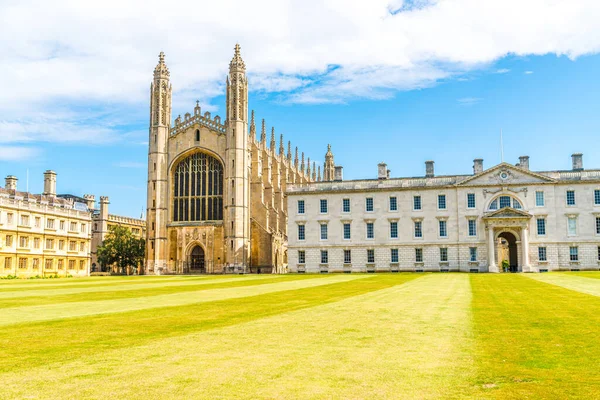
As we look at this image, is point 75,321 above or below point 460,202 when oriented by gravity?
below

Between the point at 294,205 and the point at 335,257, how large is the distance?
292 inches

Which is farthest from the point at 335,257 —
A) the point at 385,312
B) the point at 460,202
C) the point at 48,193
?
the point at 385,312

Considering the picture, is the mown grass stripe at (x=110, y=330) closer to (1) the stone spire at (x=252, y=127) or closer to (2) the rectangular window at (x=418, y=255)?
(2) the rectangular window at (x=418, y=255)

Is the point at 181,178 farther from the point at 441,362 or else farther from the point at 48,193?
the point at 441,362

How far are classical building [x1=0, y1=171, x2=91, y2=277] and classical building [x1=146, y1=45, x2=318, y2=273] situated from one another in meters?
8.27

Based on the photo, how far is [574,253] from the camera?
188 feet

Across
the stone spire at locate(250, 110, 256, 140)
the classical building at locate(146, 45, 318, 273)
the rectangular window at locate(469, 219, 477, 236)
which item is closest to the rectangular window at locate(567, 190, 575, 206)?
the rectangular window at locate(469, 219, 477, 236)

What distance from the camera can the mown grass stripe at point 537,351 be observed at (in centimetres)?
715

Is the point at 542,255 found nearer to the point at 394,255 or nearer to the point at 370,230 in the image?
the point at 394,255

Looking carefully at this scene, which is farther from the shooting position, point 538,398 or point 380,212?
point 380,212

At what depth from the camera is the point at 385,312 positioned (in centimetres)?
1553

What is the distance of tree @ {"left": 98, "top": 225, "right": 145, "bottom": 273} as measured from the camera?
78250 millimetres

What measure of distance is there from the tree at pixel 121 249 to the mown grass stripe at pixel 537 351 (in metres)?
68.4

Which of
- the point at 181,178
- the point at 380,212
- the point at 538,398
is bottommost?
the point at 538,398
